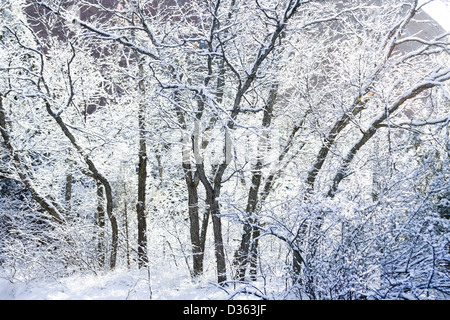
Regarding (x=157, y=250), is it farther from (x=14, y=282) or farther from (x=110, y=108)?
(x=14, y=282)

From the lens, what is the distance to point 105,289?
5.16m

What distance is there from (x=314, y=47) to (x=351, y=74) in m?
2.71

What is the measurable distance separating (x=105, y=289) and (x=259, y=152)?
3.89 m

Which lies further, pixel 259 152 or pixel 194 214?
pixel 194 214

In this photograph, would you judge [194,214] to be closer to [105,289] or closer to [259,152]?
[259,152]

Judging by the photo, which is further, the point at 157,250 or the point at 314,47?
the point at 157,250

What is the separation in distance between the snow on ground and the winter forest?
47mm

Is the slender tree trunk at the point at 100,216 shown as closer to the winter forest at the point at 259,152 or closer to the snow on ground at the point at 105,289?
the winter forest at the point at 259,152

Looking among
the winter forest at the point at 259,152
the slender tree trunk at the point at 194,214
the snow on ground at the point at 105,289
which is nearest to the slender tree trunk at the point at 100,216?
the winter forest at the point at 259,152

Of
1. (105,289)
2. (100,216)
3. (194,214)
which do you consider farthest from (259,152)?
(100,216)

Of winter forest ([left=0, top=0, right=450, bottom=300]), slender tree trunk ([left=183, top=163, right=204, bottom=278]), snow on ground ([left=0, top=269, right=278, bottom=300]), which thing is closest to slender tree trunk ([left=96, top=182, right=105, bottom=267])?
winter forest ([left=0, top=0, right=450, bottom=300])

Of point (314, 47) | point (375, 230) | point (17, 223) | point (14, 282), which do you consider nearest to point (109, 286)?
point (14, 282)

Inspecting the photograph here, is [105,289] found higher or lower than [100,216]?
lower
